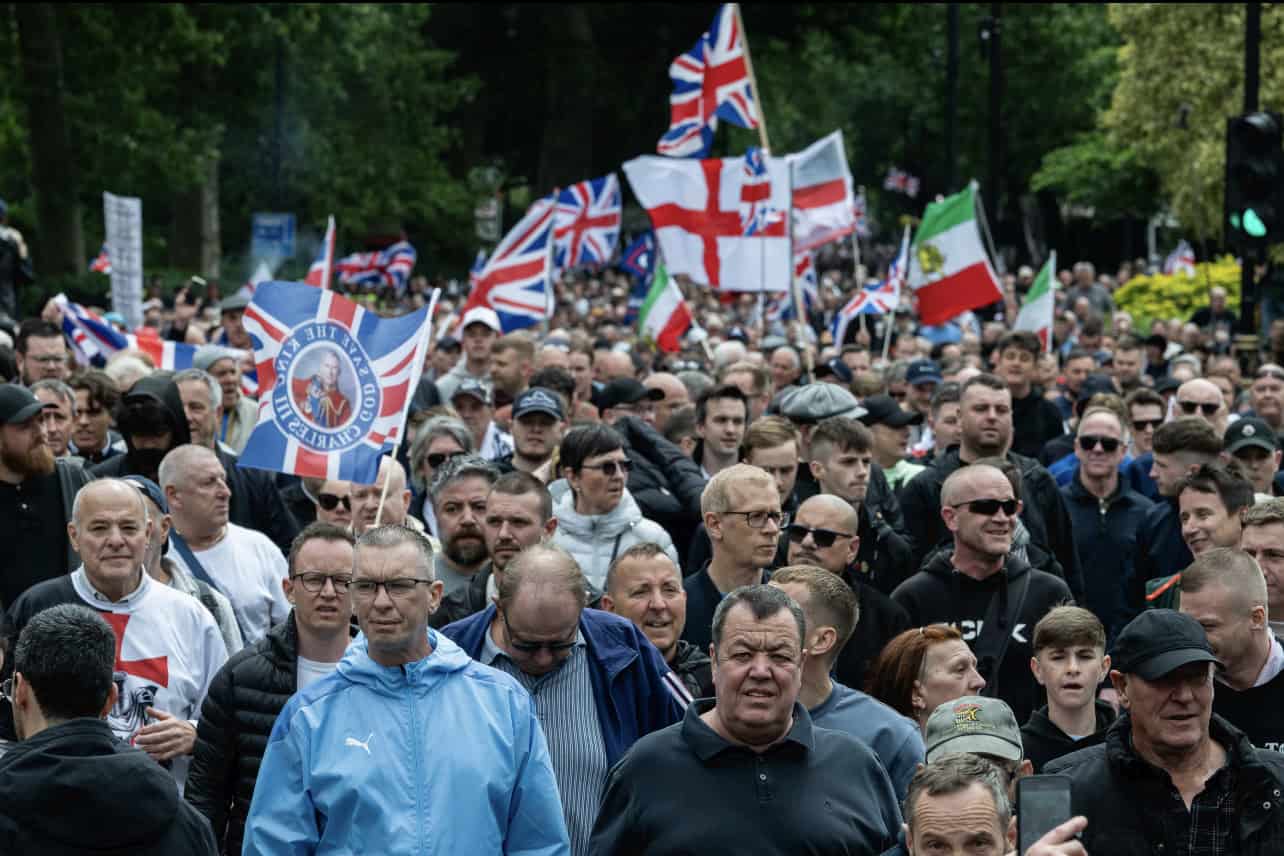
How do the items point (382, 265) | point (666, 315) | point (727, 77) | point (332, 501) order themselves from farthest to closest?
point (382, 265) → point (727, 77) → point (666, 315) → point (332, 501)

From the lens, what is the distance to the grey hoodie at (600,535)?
28.6 ft

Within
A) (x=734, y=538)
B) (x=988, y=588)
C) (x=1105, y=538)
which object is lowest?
(x=1105, y=538)

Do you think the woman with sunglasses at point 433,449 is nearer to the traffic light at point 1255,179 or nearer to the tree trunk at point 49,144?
the traffic light at point 1255,179

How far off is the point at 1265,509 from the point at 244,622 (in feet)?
12.5

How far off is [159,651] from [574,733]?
64.5 inches

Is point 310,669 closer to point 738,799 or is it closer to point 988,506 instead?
point 738,799

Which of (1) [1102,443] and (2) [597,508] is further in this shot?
(1) [1102,443]

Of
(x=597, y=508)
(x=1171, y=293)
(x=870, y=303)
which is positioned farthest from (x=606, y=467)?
(x=1171, y=293)

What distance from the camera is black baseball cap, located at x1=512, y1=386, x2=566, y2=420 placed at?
10227 mm

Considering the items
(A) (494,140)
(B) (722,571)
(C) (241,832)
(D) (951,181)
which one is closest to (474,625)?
(C) (241,832)

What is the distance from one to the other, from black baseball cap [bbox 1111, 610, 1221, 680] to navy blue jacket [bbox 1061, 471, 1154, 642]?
197 inches

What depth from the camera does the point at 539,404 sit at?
33.6ft

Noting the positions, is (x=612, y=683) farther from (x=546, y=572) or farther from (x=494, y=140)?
(x=494, y=140)

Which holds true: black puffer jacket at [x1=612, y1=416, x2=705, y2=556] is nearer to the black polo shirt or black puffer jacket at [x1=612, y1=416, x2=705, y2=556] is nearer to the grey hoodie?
the grey hoodie
